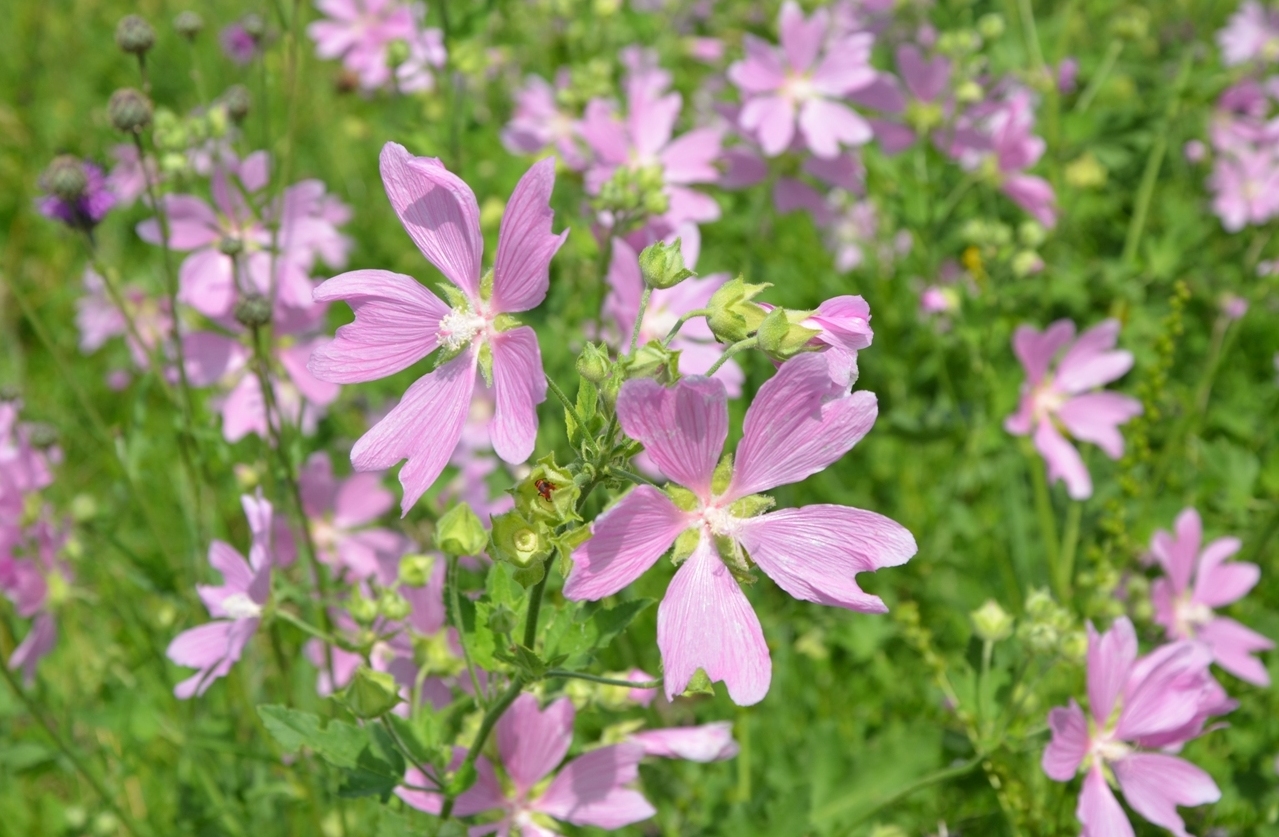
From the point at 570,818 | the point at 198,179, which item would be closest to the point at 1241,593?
the point at 570,818

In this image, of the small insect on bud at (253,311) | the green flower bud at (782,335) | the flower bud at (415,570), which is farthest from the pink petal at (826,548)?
the small insect on bud at (253,311)

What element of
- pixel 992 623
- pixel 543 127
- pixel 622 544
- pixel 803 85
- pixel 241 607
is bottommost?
pixel 992 623

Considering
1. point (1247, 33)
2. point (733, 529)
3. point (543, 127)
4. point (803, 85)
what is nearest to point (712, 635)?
point (733, 529)

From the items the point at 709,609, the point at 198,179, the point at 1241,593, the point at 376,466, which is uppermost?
the point at 376,466

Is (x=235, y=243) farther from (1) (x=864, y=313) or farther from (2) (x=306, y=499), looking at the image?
(1) (x=864, y=313)

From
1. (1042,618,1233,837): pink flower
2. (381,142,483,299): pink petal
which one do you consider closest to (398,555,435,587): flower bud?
(381,142,483,299): pink petal

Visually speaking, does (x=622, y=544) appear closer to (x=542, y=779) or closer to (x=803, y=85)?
(x=542, y=779)

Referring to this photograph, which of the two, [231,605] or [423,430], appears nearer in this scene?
[423,430]
